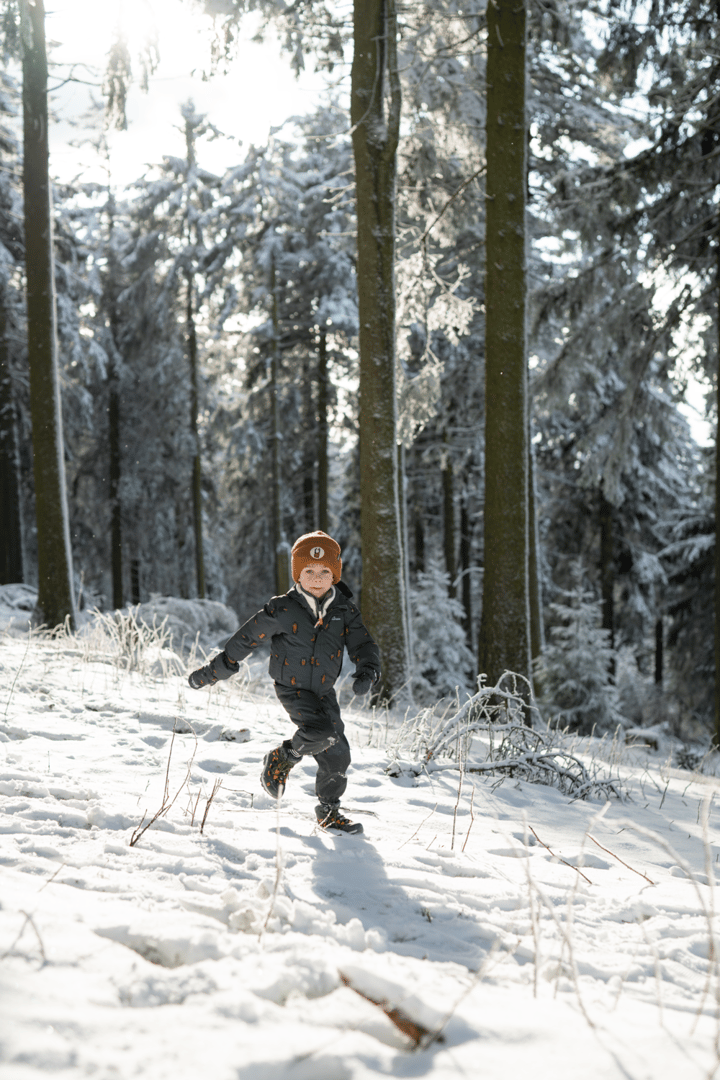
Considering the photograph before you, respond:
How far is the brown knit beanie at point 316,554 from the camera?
11.3 feet

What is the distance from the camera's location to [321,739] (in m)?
3.21

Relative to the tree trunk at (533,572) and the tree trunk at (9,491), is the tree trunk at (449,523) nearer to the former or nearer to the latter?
the tree trunk at (533,572)

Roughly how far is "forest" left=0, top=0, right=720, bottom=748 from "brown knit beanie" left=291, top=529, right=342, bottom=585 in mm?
3595

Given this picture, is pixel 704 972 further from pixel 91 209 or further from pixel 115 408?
pixel 91 209

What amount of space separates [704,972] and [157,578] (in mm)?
23048

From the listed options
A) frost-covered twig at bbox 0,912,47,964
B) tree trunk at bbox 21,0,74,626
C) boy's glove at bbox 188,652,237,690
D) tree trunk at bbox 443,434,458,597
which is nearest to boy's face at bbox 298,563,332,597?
boy's glove at bbox 188,652,237,690

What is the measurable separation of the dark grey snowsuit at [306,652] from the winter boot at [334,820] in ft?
0.37

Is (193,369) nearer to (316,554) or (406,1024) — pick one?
(316,554)

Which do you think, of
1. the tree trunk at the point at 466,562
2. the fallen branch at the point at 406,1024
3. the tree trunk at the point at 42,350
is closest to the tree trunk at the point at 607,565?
the tree trunk at the point at 466,562

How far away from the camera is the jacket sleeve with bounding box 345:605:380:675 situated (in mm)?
3436

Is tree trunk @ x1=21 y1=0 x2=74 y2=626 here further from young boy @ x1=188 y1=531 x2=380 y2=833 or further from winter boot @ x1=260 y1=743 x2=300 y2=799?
winter boot @ x1=260 y1=743 x2=300 y2=799

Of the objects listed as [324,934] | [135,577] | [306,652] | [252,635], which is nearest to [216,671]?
[252,635]

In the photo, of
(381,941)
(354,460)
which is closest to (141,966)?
(381,941)

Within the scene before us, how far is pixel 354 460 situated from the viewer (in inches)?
772
